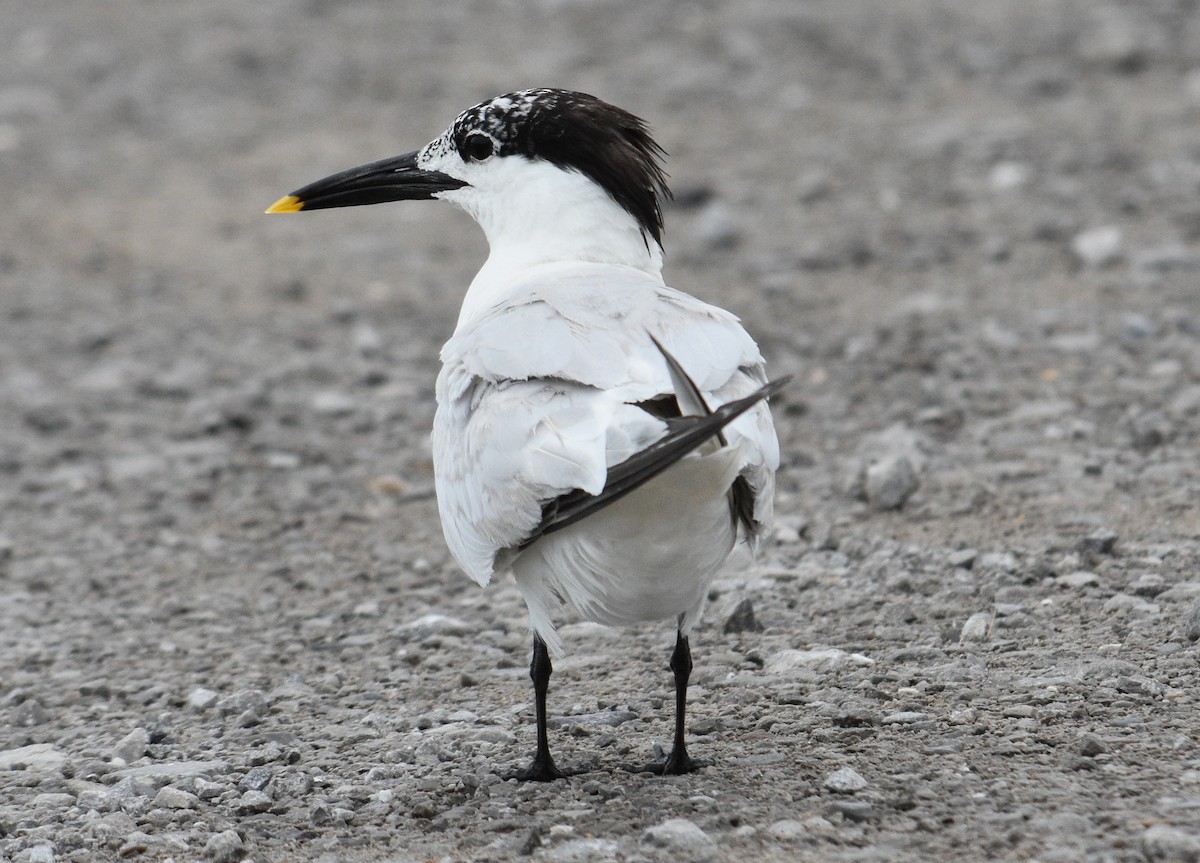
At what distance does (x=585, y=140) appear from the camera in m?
4.74

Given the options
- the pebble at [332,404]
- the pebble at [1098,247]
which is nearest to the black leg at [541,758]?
the pebble at [332,404]

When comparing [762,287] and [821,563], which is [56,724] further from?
[762,287]

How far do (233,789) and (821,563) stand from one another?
7.30 feet

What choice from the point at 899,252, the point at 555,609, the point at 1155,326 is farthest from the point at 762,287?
the point at 555,609

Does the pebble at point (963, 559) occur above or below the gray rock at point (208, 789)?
above

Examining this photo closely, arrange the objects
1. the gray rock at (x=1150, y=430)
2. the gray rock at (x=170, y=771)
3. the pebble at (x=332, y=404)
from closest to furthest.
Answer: the gray rock at (x=170, y=771) → the gray rock at (x=1150, y=430) → the pebble at (x=332, y=404)

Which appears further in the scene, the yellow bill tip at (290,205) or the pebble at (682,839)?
the yellow bill tip at (290,205)

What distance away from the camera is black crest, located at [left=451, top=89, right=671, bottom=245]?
472 cm

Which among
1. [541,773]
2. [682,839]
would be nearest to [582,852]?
[682,839]

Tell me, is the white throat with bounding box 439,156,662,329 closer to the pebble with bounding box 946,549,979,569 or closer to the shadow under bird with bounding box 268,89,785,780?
the shadow under bird with bounding box 268,89,785,780

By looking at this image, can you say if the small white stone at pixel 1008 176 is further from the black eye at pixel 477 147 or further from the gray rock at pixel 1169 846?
the gray rock at pixel 1169 846

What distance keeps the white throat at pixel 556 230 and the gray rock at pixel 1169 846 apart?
2268 mm

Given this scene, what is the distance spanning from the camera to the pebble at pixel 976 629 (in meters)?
4.63

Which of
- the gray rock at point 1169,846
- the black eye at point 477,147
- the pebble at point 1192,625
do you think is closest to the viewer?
the gray rock at point 1169,846
